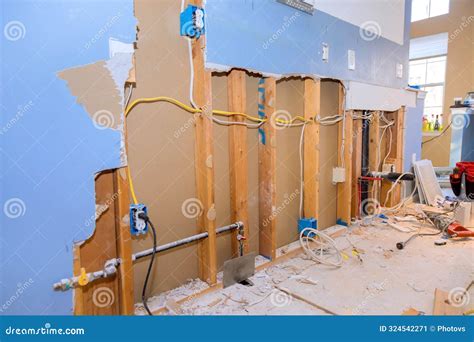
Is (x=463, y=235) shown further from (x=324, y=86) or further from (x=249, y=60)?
(x=249, y=60)

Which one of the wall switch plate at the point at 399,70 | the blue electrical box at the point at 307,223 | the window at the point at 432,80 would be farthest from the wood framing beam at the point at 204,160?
the window at the point at 432,80

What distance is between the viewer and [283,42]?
2.29 metres

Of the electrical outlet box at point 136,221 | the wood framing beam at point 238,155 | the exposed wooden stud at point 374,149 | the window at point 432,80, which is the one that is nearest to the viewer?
the electrical outlet box at point 136,221

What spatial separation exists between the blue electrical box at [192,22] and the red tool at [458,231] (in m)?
2.64

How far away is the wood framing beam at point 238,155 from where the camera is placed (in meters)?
2.07

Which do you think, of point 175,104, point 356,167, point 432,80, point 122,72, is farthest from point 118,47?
point 432,80

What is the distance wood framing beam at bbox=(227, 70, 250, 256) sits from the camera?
2072 mm

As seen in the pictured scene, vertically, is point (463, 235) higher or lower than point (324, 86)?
lower

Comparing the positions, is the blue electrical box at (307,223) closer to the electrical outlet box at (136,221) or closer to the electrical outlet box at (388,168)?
the electrical outlet box at (136,221)

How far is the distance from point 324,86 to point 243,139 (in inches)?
45.8

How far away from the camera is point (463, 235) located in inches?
110

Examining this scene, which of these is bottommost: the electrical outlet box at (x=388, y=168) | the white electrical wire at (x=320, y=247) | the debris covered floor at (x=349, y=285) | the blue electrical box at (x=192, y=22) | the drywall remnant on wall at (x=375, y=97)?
the debris covered floor at (x=349, y=285)

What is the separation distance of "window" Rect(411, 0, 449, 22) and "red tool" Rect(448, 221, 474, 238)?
15.5 ft
